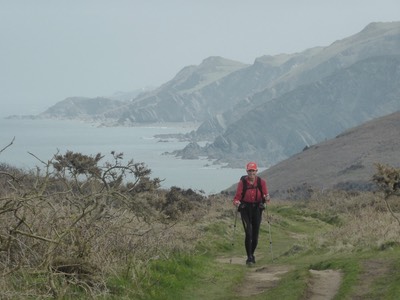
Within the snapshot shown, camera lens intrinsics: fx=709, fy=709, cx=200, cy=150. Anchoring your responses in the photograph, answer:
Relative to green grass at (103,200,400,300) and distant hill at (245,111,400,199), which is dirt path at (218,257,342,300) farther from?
distant hill at (245,111,400,199)

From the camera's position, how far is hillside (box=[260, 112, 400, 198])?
83.8 meters

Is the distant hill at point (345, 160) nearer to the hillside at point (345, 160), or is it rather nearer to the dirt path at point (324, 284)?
the hillside at point (345, 160)

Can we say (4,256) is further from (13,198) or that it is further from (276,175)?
(276,175)

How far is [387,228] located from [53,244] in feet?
30.4

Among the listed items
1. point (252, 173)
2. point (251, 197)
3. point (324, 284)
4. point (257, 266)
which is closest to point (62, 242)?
point (324, 284)

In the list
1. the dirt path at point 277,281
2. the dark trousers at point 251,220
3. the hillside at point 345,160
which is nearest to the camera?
the dirt path at point 277,281

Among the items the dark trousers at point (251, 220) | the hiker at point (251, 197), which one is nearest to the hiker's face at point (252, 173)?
the hiker at point (251, 197)

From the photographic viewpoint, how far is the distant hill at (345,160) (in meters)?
83.6

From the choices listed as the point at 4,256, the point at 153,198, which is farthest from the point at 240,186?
the point at 153,198

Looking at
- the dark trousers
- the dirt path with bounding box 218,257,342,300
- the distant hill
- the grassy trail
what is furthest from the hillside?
the dirt path with bounding box 218,257,342,300

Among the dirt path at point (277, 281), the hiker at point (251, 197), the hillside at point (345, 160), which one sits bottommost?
the hillside at point (345, 160)

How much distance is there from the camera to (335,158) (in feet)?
335

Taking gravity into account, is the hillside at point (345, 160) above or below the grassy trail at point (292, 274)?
below

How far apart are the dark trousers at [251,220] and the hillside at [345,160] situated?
57.7 m
